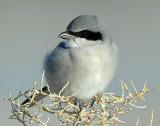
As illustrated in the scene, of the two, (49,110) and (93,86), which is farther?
(93,86)

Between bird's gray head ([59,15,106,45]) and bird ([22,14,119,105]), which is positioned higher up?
bird's gray head ([59,15,106,45])

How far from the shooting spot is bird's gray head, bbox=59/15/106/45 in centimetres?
166

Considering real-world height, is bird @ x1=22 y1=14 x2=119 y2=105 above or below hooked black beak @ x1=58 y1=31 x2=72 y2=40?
below

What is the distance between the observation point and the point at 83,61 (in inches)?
65.9

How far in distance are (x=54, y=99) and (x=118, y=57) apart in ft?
2.53

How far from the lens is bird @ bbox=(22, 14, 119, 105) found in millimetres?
1665

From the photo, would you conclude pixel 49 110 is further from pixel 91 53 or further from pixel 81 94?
pixel 91 53

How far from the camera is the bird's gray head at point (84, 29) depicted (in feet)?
5.45

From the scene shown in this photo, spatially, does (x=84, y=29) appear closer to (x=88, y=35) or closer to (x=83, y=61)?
(x=88, y=35)

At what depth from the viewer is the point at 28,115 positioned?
3.63ft

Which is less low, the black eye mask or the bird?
the black eye mask

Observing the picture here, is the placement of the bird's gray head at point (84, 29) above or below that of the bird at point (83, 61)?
above

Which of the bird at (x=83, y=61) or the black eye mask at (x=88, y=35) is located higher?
the black eye mask at (x=88, y=35)

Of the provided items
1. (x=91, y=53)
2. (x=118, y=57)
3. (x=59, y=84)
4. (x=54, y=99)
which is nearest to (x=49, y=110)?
(x=54, y=99)
